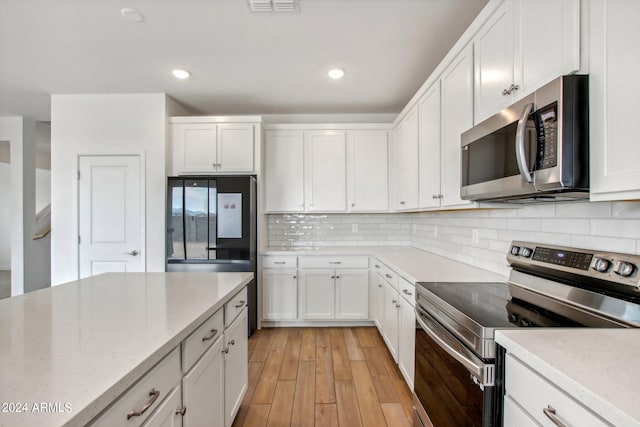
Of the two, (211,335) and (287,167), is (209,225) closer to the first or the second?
(287,167)

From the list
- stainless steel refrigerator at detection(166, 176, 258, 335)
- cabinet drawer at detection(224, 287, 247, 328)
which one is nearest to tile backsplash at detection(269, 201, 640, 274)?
stainless steel refrigerator at detection(166, 176, 258, 335)

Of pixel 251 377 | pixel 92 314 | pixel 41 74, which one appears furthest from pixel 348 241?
pixel 41 74

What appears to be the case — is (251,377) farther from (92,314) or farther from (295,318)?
(92,314)

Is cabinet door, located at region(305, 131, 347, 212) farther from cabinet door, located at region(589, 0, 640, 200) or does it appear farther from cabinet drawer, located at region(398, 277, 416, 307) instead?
cabinet door, located at region(589, 0, 640, 200)

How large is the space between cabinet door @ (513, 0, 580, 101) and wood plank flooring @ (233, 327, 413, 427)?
6.47 ft

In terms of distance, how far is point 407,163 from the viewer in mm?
2777

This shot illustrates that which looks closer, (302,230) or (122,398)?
(122,398)

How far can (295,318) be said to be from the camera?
3131 mm

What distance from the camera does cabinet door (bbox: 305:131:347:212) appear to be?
337 cm

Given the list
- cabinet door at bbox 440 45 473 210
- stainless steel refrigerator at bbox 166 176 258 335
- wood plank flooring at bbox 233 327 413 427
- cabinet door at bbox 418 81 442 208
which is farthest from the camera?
stainless steel refrigerator at bbox 166 176 258 335

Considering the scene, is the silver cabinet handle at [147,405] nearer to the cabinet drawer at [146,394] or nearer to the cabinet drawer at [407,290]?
the cabinet drawer at [146,394]

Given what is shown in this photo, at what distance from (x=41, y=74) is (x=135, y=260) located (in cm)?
199

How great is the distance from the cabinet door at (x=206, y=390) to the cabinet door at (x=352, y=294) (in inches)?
73.4

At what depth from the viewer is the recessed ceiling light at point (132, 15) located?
71.0 inches
